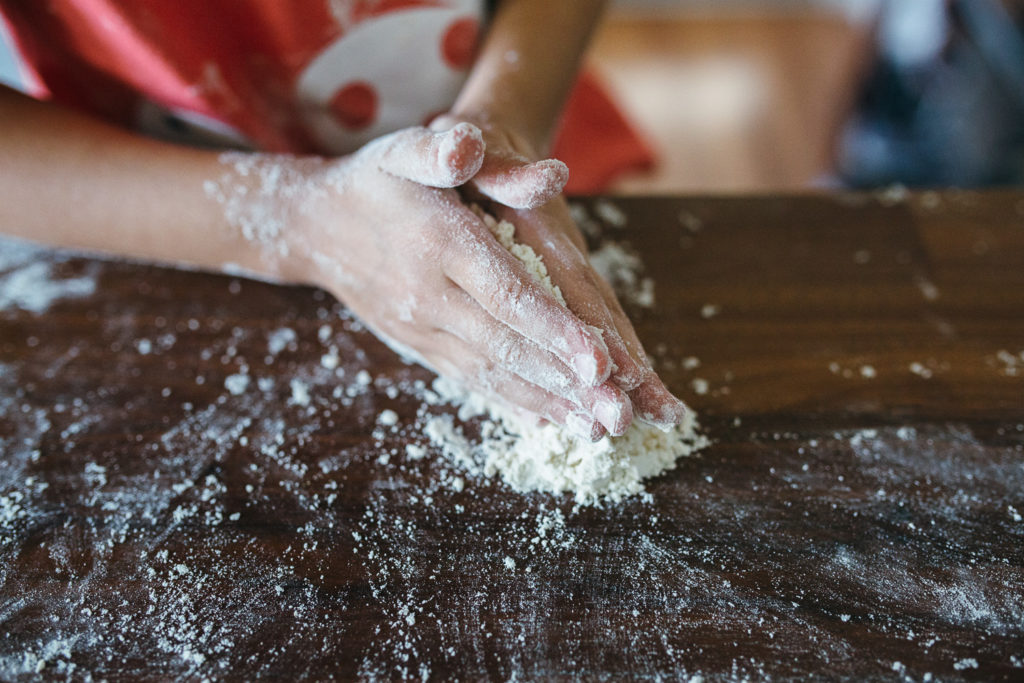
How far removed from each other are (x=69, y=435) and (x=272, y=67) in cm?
46

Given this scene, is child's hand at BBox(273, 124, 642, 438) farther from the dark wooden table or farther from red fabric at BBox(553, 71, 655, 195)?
red fabric at BBox(553, 71, 655, 195)

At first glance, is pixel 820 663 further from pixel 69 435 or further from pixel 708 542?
pixel 69 435

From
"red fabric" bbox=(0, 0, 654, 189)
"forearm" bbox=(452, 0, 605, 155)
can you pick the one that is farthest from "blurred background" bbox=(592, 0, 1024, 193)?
"red fabric" bbox=(0, 0, 654, 189)

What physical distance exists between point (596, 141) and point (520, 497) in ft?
2.30

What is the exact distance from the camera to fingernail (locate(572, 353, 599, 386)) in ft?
1.95

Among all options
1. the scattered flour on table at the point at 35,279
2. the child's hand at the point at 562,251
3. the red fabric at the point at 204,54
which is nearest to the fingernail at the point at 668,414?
the child's hand at the point at 562,251

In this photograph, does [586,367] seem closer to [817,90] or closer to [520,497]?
[520,497]

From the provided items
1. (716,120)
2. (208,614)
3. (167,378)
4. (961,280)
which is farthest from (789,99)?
(208,614)

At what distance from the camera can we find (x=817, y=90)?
2.21 metres

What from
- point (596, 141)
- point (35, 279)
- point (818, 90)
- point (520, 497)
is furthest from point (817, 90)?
point (35, 279)

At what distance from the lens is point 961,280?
2.68 feet

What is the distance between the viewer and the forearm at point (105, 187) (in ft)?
Answer: 2.52

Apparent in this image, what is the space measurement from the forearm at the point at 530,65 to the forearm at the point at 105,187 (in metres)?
0.28

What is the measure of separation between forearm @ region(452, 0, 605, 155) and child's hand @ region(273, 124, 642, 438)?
13 centimetres
